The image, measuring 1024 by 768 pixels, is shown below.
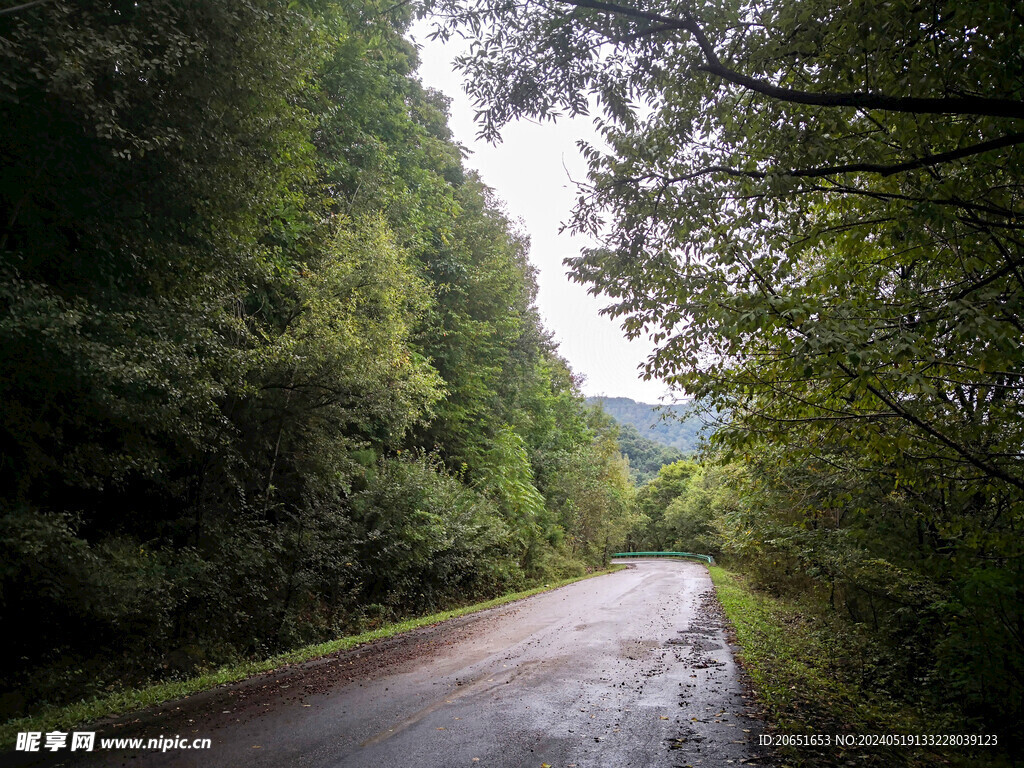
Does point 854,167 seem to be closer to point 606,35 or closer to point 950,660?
point 606,35

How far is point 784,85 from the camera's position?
4.94 meters

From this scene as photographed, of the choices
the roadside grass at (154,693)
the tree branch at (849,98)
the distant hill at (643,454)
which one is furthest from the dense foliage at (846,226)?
the distant hill at (643,454)

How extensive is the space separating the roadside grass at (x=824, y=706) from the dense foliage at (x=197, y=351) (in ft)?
26.4

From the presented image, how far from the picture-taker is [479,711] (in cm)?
592

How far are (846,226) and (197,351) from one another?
8887mm

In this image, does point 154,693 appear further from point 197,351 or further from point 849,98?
point 849,98

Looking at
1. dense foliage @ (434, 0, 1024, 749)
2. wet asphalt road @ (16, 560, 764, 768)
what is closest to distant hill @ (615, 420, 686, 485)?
wet asphalt road @ (16, 560, 764, 768)

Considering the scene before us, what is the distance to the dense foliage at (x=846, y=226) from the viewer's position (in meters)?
3.86

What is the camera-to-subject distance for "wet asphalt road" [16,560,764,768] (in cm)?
474

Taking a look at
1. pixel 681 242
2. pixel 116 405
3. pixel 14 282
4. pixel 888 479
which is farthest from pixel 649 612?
pixel 14 282

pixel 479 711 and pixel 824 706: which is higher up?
pixel 479 711

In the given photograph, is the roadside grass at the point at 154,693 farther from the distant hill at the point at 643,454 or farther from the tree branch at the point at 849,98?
the distant hill at the point at 643,454

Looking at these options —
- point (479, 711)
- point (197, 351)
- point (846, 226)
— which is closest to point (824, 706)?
point (479, 711)

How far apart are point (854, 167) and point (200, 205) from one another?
7.85 metres
